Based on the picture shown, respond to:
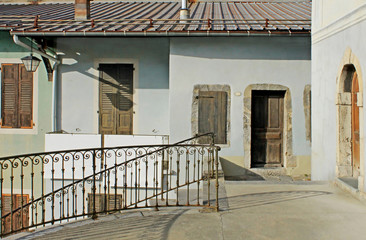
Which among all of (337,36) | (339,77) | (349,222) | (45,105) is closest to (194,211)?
(349,222)

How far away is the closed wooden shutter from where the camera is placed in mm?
9117

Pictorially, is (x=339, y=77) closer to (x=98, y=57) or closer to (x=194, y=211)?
(x=194, y=211)

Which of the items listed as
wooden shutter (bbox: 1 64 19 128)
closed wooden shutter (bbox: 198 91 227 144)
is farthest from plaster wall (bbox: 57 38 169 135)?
closed wooden shutter (bbox: 198 91 227 144)

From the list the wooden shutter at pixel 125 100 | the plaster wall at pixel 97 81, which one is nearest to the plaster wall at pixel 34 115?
the plaster wall at pixel 97 81

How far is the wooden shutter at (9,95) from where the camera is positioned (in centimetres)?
1034

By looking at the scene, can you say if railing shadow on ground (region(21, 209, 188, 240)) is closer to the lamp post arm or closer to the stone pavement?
the stone pavement

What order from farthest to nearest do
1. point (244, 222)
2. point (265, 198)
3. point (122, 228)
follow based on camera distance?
point (265, 198) < point (244, 222) < point (122, 228)

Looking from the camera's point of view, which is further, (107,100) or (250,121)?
(107,100)

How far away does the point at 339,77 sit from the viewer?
6.52m

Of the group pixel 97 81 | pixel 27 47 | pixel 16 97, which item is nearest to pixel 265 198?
pixel 97 81

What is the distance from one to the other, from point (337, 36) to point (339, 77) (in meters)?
0.69

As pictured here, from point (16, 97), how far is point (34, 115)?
68 cm

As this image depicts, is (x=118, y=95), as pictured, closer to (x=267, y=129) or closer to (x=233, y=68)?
(x=233, y=68)

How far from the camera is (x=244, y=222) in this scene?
185 inches
